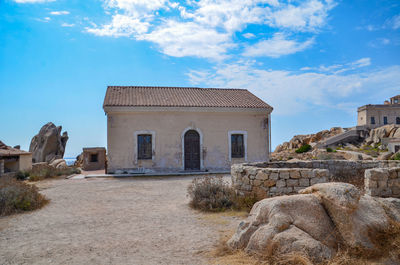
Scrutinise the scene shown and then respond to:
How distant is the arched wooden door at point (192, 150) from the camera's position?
16516 millimetres

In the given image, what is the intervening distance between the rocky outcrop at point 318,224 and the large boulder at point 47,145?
24.4 m

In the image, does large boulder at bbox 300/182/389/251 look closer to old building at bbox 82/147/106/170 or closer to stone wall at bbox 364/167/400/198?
stone wall at bbox 364/167/400/198

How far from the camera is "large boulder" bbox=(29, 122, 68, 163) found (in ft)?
80.4

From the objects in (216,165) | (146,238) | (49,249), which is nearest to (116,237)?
(146,238)

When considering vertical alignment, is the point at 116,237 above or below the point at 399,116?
below

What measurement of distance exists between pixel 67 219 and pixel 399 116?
49472mm

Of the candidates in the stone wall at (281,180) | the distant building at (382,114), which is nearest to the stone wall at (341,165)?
the stone wall at (281,180)

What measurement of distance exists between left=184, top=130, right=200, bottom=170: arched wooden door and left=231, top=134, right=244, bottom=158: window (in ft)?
7.04

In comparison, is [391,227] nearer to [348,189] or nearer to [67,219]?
[348,189]

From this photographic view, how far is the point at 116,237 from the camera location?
5.00m

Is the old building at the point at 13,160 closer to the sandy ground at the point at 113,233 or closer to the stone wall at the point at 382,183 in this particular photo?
the sandy ground at the point at 113,233

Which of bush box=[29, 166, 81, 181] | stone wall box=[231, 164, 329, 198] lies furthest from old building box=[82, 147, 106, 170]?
stone wall box=[231, 164, 329, 198]

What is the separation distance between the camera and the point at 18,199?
23.8 feet

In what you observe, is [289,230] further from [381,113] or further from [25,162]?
[381,113]
